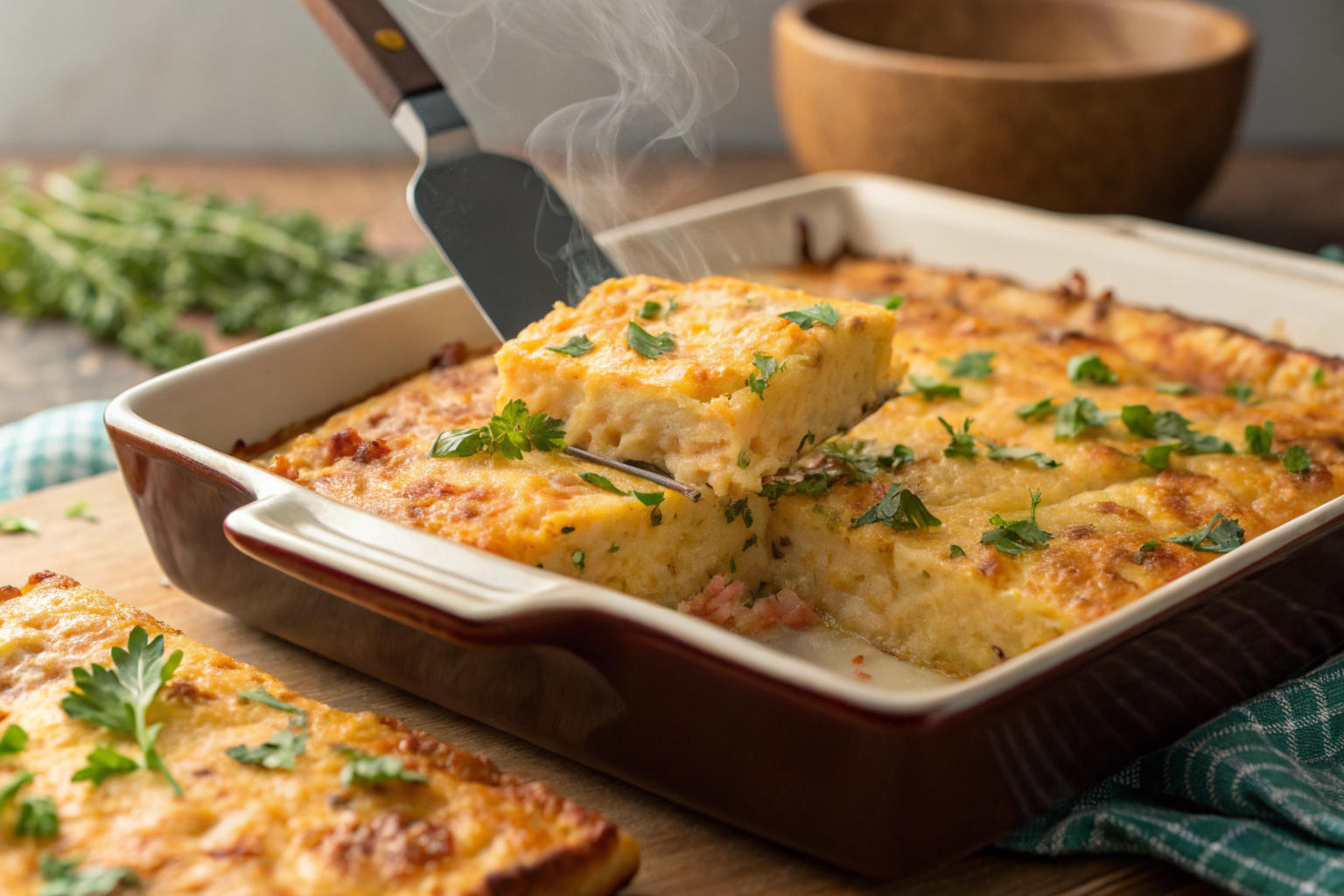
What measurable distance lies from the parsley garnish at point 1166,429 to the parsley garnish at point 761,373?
3.39ft

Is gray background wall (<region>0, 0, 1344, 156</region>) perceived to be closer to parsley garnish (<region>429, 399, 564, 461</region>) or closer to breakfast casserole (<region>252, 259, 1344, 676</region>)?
Result: breakfast casserole (<region>252, 259, 1344, 676</region>)

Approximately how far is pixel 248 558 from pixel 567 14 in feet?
5.40

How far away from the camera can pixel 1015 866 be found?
2.42m

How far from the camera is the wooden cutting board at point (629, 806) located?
2371 millimetres

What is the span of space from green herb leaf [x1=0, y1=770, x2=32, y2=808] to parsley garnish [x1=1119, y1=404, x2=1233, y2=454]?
8.21 feet

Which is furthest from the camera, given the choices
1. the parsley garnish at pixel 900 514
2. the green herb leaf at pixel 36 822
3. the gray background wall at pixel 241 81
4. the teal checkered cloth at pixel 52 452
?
the gray background wall at pixel 241 81

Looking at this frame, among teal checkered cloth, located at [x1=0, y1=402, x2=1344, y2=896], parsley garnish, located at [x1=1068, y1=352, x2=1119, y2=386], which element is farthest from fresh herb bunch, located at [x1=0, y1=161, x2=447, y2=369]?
teal checkered cloth, located at [x1=0, y1=402, x2=1344, y2=896]

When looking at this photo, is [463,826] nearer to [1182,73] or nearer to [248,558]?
[248,558]

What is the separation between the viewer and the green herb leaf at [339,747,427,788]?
A: 7.32 ft

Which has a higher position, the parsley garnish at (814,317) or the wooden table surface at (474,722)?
the parsley garnish at (814,317)

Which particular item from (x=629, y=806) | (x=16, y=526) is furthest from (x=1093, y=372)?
(x=16, y=526)

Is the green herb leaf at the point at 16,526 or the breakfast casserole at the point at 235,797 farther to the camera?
the green herb leaf at the point at 16,526

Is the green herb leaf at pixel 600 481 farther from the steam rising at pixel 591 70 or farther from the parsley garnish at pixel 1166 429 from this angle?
the parsley garnish at pixel 1166 429

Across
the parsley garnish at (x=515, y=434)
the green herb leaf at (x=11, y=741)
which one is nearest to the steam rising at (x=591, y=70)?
the parsley garnish at (x=515, y=434)
